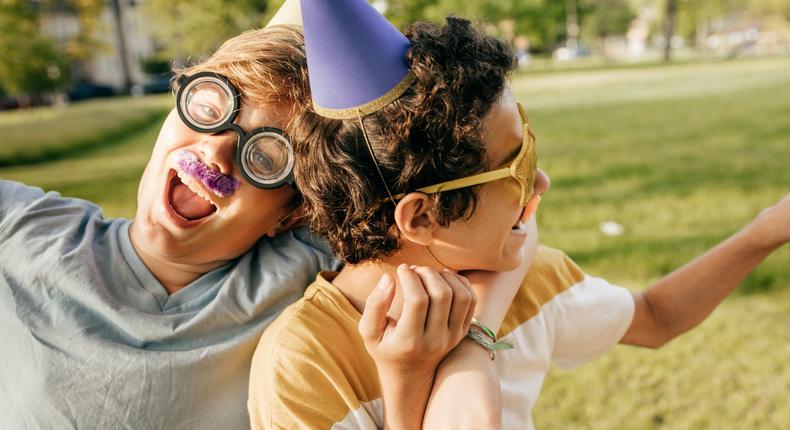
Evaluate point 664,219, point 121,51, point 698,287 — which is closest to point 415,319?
point 698,287

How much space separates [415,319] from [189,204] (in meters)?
0.77

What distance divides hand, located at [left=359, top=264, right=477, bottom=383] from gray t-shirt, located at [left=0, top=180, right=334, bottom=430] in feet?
1.61

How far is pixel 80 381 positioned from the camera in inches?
63.1

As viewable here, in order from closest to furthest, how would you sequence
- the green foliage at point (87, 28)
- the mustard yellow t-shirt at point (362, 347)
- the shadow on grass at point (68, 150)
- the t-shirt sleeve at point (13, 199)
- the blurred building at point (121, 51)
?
the mustard yellow t-shirt at point (362, 347) → the t-shirt sleeve at point (13, 199) → the shadow on grass at point (68, 150) → the green foliage at point (87, 28) → the blurred building at point (121, 51)

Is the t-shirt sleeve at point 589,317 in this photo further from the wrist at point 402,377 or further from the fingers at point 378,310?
the fingers at point 378,310

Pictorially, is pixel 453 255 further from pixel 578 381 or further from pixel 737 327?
pixel 737 327

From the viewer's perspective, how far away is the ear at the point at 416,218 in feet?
4.89

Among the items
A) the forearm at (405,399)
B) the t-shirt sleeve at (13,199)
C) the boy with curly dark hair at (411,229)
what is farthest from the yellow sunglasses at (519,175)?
the t-shirt sleeve at (13,199)

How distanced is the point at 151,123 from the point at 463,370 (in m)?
24.8

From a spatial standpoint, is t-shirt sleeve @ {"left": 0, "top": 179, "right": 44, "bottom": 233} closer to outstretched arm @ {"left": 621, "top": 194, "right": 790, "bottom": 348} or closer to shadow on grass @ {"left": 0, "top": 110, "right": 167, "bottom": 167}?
outstretched arm @ {"left": 621, "top": 194, "right": 790, "bottom": 348}

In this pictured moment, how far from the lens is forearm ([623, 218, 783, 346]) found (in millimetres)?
1851

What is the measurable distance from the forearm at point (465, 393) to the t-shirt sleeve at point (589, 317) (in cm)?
54

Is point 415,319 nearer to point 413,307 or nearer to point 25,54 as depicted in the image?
point 413,307

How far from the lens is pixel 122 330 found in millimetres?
1656
